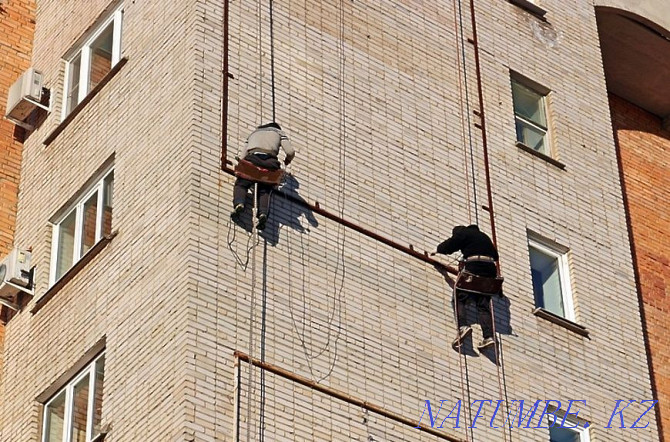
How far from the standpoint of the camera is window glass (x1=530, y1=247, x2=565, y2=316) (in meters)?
24.6

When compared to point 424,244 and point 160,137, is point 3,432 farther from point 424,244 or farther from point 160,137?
point 424,244

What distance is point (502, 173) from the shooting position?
2516cm

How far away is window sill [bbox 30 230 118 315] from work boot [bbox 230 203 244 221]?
1972 mm

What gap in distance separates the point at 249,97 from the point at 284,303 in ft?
10.7

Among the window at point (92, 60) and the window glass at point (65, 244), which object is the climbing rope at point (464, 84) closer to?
the window at point (92, 60)

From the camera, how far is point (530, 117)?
1059 inches

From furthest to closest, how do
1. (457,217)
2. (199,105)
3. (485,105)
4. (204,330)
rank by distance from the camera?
(485,105)
(457,217)
(199,105)
(204,330)

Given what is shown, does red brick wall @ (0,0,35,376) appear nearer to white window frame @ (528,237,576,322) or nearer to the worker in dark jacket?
the worker in dark jacket

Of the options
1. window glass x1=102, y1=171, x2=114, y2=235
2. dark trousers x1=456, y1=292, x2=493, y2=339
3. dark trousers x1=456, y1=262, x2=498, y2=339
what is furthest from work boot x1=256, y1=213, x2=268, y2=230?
dark trousers x1=456, y1=292, x2=493, y2=339

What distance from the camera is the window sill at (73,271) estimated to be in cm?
2250

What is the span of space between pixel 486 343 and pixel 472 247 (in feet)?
4.34

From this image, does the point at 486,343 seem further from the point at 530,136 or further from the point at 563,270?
the point at 530,136

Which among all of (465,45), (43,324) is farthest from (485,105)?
(43,324)

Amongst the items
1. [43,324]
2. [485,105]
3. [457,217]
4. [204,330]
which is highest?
[485,105]
